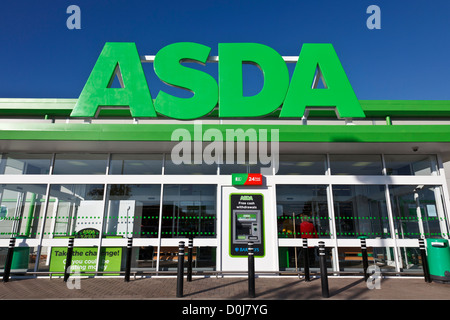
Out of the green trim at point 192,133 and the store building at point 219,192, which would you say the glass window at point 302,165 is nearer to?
the store building at point 219,192

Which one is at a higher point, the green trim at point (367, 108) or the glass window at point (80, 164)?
the green trim at point (367, 108)

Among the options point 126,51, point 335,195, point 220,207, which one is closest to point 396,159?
point 335,195

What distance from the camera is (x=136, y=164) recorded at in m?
8.94

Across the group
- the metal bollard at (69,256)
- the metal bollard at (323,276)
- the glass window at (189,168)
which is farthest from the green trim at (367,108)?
the metal bollard at (323,276)

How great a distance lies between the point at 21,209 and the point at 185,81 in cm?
630

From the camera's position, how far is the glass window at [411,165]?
29.0 ft

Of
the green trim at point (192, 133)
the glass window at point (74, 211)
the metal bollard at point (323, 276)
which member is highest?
the green trim at point (192, 133)

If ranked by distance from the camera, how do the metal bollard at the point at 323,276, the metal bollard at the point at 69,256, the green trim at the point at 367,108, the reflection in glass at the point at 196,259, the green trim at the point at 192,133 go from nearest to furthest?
the metal bollard at the point at 323,276 < the metal bollard at the point at 69,256 < the green trim at the point at 192,133 < the reflection in glass at the point at 196,259 < the green trim at the point at 367,108

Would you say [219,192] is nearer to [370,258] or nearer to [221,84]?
[221,84]

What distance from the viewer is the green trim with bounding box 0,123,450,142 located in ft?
25.5

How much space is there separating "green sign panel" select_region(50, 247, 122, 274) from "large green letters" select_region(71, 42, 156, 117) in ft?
12.9

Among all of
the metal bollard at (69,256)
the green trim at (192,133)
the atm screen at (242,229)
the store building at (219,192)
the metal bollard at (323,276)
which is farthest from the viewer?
the atm screen at (242,229)

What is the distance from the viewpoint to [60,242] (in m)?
8.12

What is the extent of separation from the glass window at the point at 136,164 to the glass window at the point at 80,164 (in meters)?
0.35
